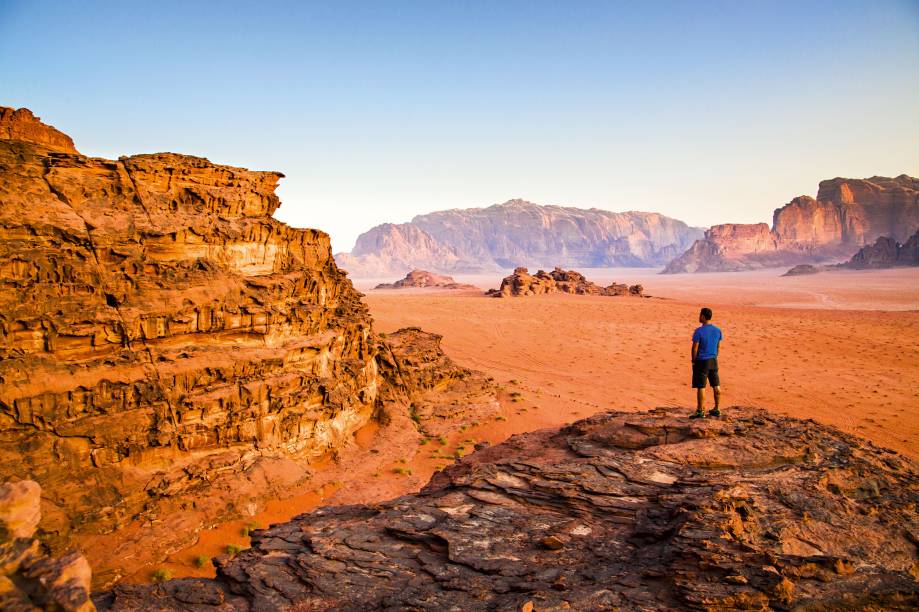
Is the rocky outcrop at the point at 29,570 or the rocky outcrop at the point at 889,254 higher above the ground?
the rocky outcrop at the point at 889,254

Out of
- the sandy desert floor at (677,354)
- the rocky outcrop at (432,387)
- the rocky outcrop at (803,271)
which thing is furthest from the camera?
the rocky outcrop at (803,271)

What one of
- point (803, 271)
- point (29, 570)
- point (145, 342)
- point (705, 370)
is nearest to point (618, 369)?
point (705, 370)

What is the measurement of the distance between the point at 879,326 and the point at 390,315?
141 feet

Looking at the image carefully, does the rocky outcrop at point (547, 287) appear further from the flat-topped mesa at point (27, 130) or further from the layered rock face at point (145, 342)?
the flat-topped mesa at point (27, 130)

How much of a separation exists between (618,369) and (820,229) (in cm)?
16721

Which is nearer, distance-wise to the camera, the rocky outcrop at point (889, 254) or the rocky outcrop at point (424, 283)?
the rocky outcrop at point (424, 283)

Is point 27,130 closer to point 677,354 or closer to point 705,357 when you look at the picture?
point 705,357

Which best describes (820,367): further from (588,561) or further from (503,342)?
(588,561)

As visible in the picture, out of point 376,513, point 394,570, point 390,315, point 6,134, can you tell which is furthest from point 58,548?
point 390,315

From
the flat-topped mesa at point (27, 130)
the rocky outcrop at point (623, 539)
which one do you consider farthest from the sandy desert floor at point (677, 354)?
the flat-topped mesa at point (27, 130)

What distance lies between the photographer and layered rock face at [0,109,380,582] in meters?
8.55

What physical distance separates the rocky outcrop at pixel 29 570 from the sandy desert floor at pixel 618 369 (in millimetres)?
5335

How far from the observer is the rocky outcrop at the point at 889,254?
106125 mm

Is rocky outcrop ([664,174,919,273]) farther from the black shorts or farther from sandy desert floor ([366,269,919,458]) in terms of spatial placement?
the black shorts
